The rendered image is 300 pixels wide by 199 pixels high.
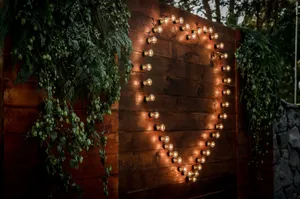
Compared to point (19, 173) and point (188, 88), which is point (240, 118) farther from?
point (19, 173)

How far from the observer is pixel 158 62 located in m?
3.70

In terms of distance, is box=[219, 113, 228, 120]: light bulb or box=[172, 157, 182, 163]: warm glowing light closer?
box=[172, 157, 182, 163]: warm glowing light

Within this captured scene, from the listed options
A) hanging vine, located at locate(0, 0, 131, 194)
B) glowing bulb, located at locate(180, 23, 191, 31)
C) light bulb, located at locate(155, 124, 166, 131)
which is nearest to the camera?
hanging vine, located at locate(0, 0, 131, 194)

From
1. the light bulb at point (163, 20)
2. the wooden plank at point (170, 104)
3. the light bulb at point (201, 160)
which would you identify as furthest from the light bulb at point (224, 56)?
the light bulb at point (201, 160)

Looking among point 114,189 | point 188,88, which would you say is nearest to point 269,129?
point 188,88

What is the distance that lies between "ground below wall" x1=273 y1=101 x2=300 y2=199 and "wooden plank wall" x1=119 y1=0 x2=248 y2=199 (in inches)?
32.2

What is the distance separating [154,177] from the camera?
141 inches

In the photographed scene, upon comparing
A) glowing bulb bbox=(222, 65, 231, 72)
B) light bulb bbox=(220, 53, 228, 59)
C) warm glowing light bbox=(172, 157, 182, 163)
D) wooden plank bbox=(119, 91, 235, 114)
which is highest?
light bulb bbox=(220, 53, 228, 59)

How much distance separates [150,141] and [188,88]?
0.80 m

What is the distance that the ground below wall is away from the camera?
Answer: 5.38 meters

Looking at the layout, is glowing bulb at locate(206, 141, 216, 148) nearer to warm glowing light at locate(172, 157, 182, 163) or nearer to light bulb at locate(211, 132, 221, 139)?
light bulb at locate(211, 132, 221, 139)

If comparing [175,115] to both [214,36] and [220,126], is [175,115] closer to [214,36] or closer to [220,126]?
[220,126]

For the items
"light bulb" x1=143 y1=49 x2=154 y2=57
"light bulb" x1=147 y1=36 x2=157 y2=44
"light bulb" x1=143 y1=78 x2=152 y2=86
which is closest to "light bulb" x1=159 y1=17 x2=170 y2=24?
"light bulb" x1=147 y1=36 x2=157 y2=44

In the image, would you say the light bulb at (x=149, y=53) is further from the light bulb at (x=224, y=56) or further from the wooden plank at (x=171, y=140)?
the light bulb at (x=224, y=56)
